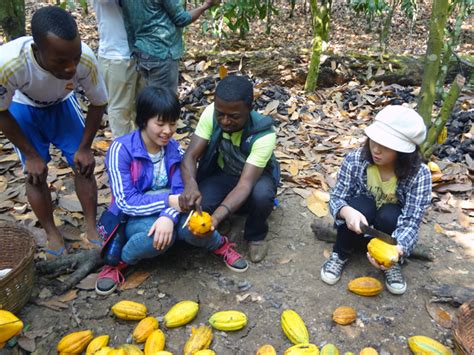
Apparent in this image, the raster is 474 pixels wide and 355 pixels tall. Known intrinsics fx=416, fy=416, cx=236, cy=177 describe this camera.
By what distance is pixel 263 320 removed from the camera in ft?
8.00

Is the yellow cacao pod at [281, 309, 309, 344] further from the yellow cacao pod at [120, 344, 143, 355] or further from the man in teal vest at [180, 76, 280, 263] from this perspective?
the yellow cacao pod at [120, 344, 143, 355]

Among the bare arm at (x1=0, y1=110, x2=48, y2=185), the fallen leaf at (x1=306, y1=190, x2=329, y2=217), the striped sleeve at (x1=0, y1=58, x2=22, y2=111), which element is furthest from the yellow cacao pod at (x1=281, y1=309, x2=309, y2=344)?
the striped sleeve at (x1=0, y1=58, x2=22, y2=111)

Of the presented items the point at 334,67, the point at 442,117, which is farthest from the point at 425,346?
the point at 334,67

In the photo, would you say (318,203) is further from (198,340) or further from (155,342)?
(155,342)

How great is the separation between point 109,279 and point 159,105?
3.71 feet

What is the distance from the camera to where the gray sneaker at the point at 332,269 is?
2682 millimetres

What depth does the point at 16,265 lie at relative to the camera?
2271mm

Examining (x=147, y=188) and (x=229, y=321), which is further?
(x=147, y=188)

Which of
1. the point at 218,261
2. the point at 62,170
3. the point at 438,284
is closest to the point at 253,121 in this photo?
the point at 218,261

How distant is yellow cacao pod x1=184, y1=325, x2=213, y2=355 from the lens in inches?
85.3

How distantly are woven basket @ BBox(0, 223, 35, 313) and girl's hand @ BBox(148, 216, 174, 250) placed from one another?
0.68 m

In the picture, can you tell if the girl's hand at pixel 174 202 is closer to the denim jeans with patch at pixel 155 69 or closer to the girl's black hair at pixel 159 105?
the girl's black hair at pixel 159 105

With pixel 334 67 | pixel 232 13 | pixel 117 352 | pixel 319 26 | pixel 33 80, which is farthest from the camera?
pixel 232 13

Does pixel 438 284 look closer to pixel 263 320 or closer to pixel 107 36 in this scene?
pixel 263 320
